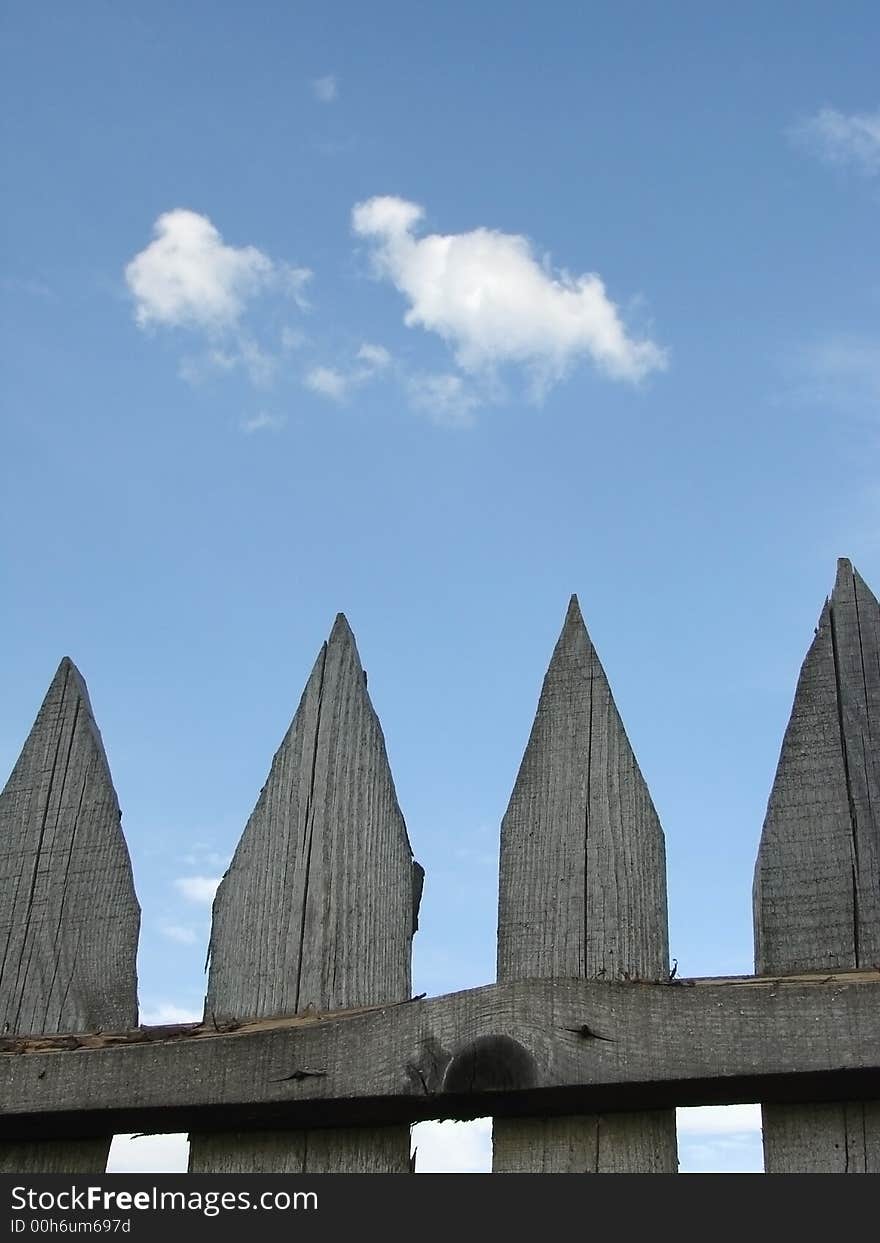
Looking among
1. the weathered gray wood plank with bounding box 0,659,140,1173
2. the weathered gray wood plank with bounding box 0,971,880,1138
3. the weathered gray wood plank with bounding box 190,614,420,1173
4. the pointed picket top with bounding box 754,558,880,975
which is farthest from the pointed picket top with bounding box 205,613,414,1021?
the pointed picket top with bounding box 754,558,880,975

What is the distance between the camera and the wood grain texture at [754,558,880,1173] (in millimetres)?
2613

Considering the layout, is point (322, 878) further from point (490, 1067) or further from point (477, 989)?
point (490, 1067)

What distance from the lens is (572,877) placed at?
3.01 meters

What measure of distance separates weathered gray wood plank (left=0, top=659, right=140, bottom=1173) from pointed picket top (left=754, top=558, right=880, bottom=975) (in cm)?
136

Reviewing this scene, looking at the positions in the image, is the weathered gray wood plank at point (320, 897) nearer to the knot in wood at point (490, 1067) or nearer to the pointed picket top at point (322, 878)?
the pointed picket top at point (322, 878)

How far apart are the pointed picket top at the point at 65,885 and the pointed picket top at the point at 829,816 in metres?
1.36

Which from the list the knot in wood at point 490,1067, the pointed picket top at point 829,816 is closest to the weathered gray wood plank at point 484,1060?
the knot in wood at point 490,1067

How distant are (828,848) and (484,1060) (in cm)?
74

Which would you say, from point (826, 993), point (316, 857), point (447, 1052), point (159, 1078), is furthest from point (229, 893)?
point (826, 993)

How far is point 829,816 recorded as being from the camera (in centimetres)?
291

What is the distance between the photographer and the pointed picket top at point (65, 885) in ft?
11.0

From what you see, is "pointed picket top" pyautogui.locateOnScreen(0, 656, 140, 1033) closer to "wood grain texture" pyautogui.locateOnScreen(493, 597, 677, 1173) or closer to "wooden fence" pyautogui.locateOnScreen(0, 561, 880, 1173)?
"wooden fence" pyautogui.locateOnScreen(0, 561, 880, 1173)
